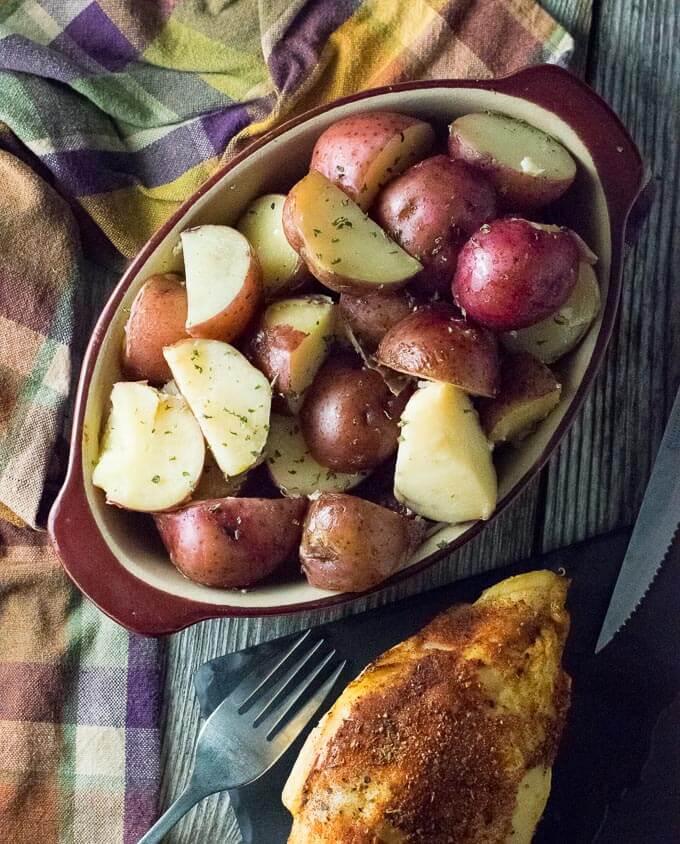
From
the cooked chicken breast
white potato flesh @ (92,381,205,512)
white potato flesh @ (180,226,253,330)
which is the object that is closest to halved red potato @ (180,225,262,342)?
white potato flesh @ (180,226,253,330)

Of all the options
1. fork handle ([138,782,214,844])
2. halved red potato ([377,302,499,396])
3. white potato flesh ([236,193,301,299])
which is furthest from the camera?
fork handle ([138,782,214,844])

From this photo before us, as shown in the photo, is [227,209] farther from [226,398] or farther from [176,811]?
[176,811]

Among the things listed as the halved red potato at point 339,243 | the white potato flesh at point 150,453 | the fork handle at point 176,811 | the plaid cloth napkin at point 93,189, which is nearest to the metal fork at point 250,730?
the fork handle at point 176,811

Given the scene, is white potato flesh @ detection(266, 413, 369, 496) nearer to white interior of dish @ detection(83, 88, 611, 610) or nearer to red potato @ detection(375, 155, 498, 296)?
white interior of dish @ detection(83, 88, 611, 610)

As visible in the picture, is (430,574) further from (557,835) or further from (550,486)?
(557,835)

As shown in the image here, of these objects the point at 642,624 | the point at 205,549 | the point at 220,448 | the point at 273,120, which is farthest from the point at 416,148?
the point at 642,624

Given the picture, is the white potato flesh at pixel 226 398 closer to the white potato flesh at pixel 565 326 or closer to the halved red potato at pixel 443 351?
the halved red potato at pixel 443 351

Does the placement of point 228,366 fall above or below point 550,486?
above
